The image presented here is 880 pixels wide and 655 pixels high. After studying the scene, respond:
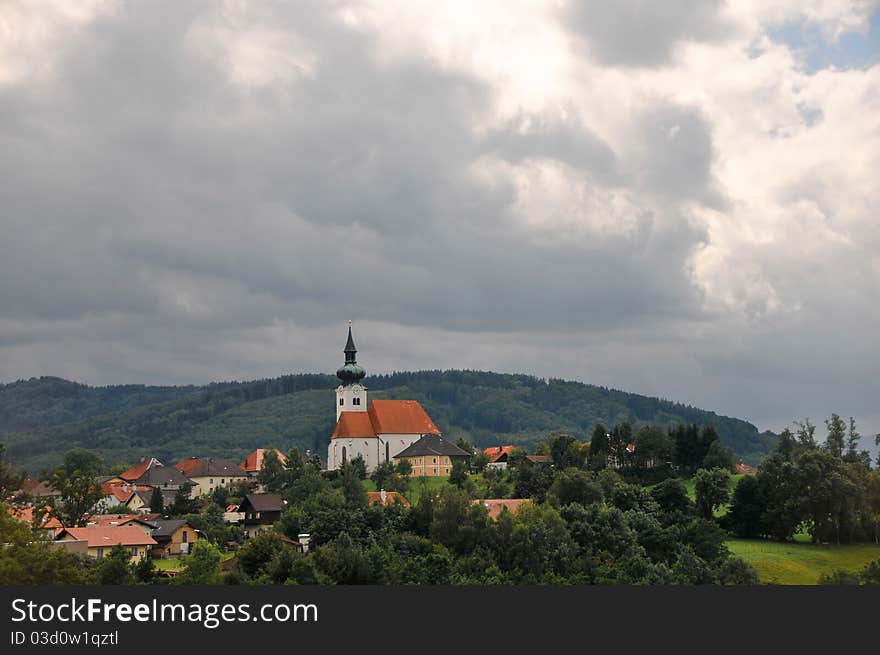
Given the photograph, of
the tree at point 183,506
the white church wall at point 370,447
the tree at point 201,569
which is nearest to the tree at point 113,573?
the tree at point 201,569

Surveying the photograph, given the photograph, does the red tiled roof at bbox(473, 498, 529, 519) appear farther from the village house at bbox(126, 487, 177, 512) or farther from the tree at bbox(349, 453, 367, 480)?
the village house at bbox(126, 487, 177, 512)

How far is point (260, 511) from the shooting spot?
318 ft

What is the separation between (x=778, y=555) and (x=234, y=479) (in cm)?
8466

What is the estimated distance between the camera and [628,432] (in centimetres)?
10600

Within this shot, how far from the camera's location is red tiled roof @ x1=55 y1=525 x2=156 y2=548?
80.0m

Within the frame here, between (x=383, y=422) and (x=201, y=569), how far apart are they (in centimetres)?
6184

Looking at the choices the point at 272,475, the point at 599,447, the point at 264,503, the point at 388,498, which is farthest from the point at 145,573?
the point at 599,447

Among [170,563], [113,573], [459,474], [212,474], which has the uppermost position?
[459,474]

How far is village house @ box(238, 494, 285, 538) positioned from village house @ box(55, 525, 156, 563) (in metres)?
12.7

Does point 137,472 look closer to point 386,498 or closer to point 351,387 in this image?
point 351,387

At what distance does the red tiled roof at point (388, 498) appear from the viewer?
8682 centimetres

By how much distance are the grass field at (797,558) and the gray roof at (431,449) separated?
4095 cm

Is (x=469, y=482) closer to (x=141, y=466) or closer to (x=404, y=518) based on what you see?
(x=404, y=518)

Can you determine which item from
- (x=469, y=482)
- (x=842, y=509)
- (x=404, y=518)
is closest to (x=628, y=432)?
(x=469, y=482)
